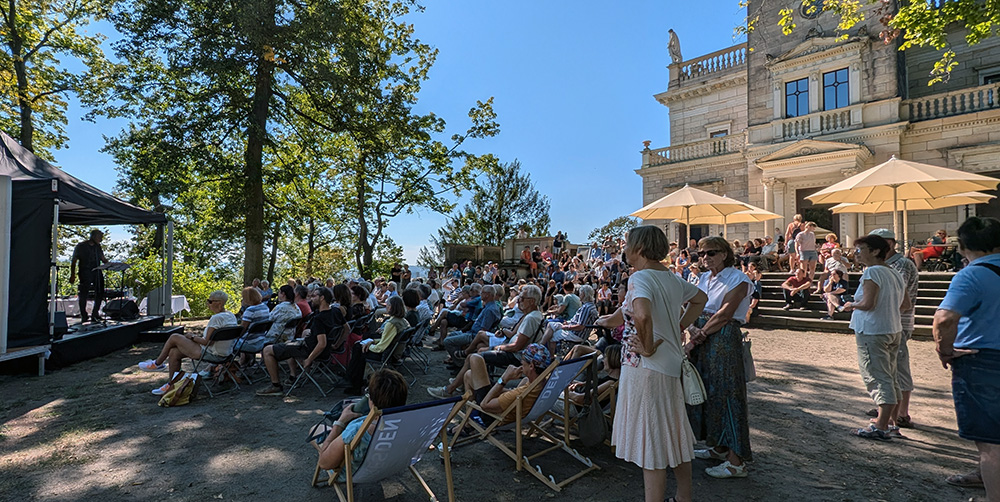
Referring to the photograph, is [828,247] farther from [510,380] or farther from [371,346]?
[371,346]

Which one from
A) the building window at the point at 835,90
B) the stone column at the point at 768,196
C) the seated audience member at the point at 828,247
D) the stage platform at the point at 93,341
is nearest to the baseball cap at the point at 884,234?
the seated audience member at the point at 828,247

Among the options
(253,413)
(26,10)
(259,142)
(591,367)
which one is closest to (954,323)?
(591,367)

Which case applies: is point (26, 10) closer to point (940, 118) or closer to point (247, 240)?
point (247, 240)

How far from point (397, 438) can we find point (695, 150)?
20765 millimetres

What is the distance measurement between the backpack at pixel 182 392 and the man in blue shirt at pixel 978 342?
262 inches

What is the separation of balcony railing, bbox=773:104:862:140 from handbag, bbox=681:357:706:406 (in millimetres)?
18325

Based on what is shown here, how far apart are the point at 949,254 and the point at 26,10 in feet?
92.1

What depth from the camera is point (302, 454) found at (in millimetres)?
3883

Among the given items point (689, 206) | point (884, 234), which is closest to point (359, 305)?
point (884, 234)

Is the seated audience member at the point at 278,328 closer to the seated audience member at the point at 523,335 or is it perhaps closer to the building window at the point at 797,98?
the seated audience member at the point at 523,335

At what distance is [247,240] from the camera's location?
12.8 m

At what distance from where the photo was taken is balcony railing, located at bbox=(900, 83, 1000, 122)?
1442 cm

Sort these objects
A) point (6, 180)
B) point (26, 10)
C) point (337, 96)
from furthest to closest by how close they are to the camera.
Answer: point (26, 10), point (337, 96), point (6, 180)

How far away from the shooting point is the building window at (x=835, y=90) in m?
16.9
